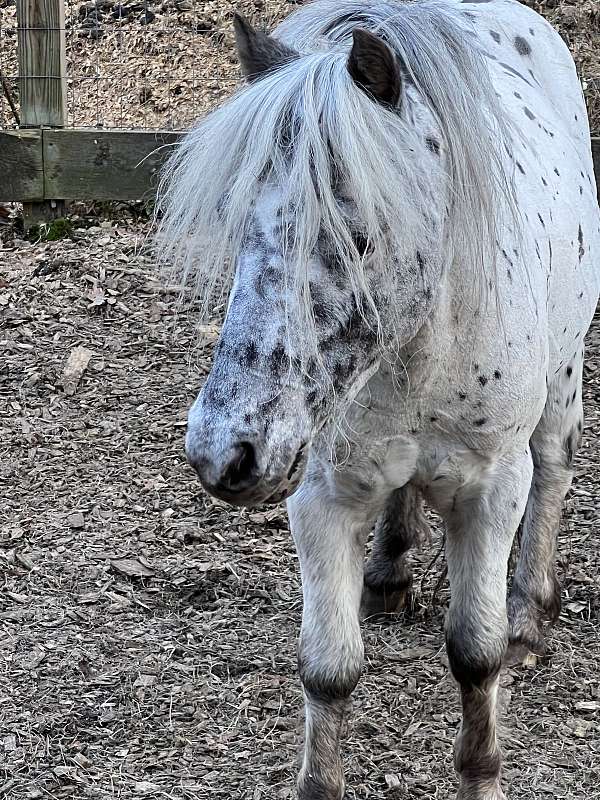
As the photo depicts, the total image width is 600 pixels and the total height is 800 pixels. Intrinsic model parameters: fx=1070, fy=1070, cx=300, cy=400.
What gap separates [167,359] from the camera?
17.4 ft

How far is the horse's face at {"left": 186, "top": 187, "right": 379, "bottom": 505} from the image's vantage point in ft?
6.40

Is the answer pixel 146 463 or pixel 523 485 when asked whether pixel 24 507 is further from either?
pixel 523 485

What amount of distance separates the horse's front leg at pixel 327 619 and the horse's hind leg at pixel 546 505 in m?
1.12

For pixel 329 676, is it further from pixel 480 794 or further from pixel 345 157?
pixel 345 157

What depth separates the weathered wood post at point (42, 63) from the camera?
5.95m

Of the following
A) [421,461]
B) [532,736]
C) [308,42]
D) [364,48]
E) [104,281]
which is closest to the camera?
[364,48]

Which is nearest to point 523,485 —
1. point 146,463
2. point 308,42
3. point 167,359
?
point 308,42

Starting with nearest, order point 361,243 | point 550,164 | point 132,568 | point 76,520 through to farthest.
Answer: point 361,243 → point 550,164 → point 132,568 → point 76,520

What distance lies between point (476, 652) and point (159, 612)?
1.45 meters

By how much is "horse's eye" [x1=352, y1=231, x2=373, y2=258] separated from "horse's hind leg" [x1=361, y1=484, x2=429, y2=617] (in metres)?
1.83

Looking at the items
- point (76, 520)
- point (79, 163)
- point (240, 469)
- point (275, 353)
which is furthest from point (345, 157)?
point (79, 163)

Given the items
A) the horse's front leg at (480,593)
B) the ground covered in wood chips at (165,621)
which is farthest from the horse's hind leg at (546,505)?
the horse's front leg at (480,593)

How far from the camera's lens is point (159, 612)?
3871 millimetres

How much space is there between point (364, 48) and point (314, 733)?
173cm
